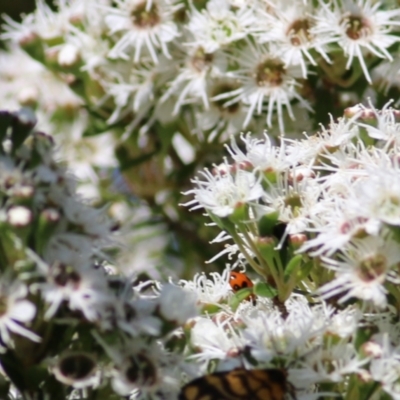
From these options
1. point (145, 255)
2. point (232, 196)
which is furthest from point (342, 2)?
point (145, 255)

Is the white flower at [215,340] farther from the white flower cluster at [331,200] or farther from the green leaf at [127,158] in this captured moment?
the green leaf at [127,158]

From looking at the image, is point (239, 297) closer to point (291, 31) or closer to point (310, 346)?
point (310, 346)

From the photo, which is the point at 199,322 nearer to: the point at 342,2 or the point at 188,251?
the point at 342,2

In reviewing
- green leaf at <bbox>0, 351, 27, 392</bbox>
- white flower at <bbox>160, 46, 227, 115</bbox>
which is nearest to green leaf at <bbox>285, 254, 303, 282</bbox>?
green leaf at <bbox>0, 351, 27, 392</bbox>

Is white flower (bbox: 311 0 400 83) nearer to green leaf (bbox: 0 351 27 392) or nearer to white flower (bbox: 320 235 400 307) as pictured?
white flower (bbox: 320 235 400 307)

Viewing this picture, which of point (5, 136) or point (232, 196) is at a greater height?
point (5, 136)

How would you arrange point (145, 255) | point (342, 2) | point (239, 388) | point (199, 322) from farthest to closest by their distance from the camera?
point (145, 255), point (342, 2), point (199, 322), point (239, 388)

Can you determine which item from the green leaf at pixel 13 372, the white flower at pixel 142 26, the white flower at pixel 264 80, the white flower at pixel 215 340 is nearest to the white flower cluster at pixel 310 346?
the white flower at pixel 215 340
